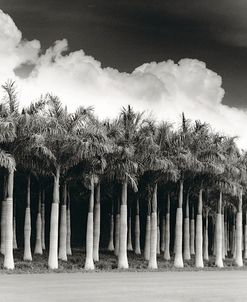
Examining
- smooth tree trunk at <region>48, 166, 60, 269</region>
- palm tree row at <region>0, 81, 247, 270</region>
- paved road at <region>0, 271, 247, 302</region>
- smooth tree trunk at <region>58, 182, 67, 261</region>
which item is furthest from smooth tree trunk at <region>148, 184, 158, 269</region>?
paved road at <region>0, 271, 247, 302</region>

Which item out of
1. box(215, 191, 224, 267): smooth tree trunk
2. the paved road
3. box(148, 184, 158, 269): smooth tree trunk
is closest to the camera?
the paved road

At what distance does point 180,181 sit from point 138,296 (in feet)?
96.7

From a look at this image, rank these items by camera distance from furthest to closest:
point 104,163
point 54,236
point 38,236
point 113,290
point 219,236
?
point 219,236 → point 38,236 → point 104,163 → point 54,236 → point 113,290

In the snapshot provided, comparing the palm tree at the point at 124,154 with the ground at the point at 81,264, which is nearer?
the ground at the point at 81,264

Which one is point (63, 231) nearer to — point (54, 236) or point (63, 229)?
point (63, 229)

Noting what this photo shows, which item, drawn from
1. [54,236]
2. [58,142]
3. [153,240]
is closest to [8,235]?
[54,236]

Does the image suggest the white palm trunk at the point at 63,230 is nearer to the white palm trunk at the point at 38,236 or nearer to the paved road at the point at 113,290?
the white palm trunk at the point at 38,236

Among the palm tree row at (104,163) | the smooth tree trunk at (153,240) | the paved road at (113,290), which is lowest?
the paved road at (113,290)

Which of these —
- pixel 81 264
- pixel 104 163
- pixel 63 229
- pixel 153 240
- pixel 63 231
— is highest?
pixel 104 163

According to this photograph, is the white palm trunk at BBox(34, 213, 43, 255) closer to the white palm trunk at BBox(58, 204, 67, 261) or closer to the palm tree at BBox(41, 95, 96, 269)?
the white palm trunk at BBox(58, 204, 67, 261)

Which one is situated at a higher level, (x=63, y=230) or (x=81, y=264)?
(x=63, y=230)

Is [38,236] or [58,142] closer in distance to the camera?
[58,142]

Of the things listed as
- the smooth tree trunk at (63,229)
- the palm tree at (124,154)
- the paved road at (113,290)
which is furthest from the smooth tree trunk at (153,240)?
the paved road at (113,290)

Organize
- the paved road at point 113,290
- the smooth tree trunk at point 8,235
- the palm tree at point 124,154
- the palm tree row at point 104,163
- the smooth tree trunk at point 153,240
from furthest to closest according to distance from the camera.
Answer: the smooth tree trunk at point 153,240 < the palm tree at point 124,154 < the palm tree row at point 104,163 < the smooth tree trunk at point 8,235 < the paved road at point 113,290
